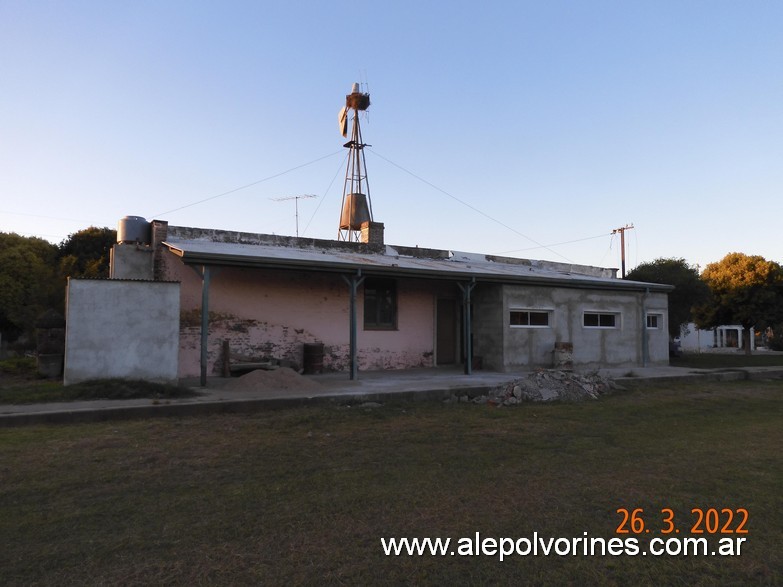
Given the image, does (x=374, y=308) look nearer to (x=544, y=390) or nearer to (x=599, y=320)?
(x=544, y=390)

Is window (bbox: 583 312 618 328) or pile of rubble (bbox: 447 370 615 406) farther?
window (bbox: 583 312 618 328)

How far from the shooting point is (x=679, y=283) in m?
26.5

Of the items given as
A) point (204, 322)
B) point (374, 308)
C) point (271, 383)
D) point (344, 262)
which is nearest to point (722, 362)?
point (374, 308)

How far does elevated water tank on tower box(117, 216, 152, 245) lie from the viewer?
1404 centimetres

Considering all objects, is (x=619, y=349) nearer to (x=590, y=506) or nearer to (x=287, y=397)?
(x=287, y=397)

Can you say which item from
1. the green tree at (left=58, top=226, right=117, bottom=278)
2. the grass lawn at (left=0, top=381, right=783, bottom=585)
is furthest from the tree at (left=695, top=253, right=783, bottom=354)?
the green tree at (left=58, top=226, right=117, bottom=278)

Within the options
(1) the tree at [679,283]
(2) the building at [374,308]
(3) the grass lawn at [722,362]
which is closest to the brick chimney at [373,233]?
(2) the building at [374,308]

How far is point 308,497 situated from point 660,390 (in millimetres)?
11366

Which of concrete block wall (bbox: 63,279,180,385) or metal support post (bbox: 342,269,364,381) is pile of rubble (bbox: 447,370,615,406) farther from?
concrete block wall (bbox: 63,279,180,385)

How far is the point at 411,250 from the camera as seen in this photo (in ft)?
63.6

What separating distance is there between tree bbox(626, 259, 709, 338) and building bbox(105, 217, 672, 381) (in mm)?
8630

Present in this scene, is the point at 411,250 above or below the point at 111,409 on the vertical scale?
above

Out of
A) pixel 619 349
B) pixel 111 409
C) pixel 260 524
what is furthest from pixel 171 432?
pixel 619 349

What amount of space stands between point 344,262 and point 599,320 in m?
9.35
